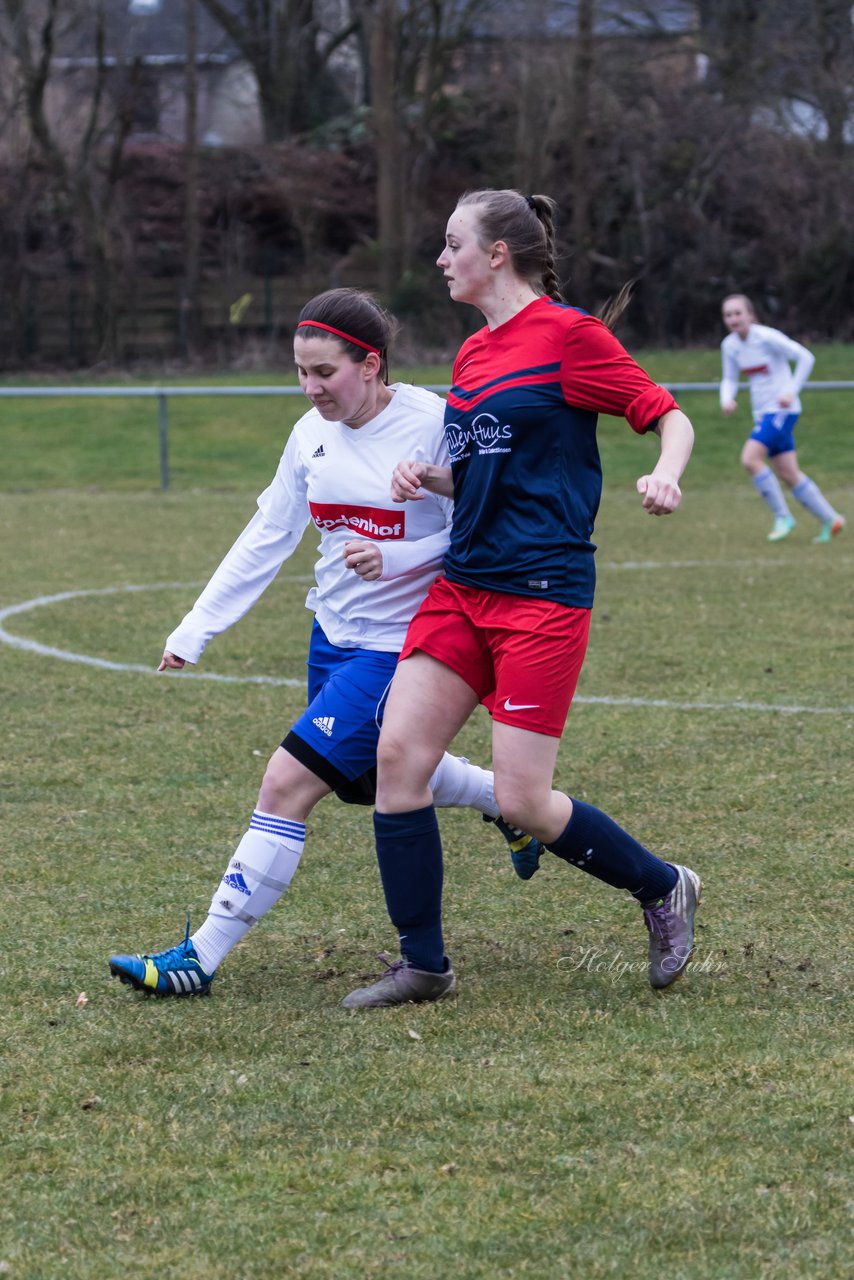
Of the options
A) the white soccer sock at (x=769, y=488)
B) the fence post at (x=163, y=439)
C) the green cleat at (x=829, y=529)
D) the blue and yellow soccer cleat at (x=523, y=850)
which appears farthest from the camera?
the fence post at (x=163, y=439)

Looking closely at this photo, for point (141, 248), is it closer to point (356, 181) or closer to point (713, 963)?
point (356, 181)

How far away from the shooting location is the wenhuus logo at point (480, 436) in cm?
406

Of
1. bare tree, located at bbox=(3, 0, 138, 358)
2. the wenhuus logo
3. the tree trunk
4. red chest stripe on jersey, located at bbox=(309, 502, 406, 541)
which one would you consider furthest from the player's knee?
bare tree, located at bbox=(3, 0, 138, 358)

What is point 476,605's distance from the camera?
163 inches

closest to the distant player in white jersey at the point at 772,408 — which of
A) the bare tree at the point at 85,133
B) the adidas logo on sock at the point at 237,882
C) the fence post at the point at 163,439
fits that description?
the fence post at the point at 163,439

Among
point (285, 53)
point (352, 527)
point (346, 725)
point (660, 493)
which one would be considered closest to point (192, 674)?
point (352, 527)

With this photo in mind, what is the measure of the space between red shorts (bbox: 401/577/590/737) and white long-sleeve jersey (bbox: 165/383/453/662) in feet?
0.57

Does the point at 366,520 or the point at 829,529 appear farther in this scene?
the point at 829,529

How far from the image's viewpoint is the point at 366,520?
4375 millimetres

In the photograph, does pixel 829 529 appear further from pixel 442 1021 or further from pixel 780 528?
pixel 442 1021

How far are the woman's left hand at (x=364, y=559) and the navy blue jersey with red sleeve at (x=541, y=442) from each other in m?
0.23

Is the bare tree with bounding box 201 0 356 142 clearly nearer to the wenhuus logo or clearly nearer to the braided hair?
the braided hair

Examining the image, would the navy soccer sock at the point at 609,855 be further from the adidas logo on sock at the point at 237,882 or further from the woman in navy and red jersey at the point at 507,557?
the adidas logo on sock at the point at 237,882

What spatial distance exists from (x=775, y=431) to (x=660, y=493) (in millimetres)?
10760
